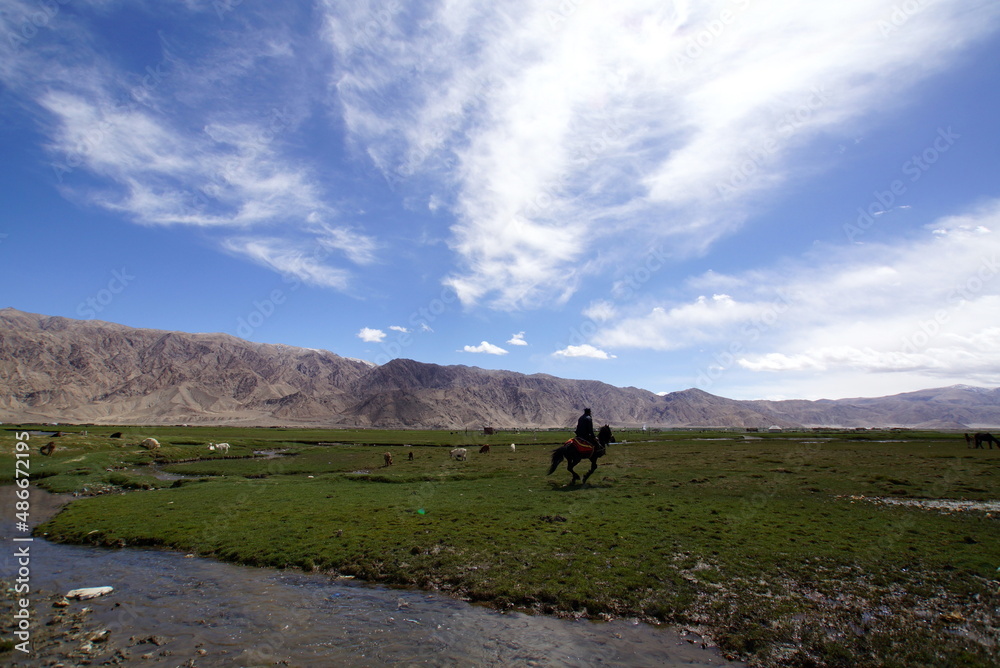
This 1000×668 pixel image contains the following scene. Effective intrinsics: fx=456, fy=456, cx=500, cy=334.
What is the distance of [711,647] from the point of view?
9742 millimetres

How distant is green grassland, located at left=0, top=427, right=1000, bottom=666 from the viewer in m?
10.3

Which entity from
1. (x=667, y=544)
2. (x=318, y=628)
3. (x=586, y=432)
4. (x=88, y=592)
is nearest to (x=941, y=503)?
(x=586, y=432)

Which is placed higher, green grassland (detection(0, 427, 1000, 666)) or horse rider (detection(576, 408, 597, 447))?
horse rider (detection(576, 408, 597, 447))

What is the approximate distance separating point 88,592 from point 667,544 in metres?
17.2

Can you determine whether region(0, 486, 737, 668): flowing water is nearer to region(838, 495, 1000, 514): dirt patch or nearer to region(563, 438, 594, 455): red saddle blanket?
region(563, 438, 594, 455): red saddle blanket

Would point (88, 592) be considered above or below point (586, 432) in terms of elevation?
below

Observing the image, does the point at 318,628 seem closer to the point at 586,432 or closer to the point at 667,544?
the point at 667,544

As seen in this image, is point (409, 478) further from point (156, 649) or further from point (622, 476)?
point (156, 649)

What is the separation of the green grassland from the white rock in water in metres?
3.49

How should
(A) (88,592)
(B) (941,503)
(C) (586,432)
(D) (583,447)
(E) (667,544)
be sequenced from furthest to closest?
(C) (586,432) → (D) (583,447) → (B) (941,503) → (E) (667,544) → (A) (88,592)

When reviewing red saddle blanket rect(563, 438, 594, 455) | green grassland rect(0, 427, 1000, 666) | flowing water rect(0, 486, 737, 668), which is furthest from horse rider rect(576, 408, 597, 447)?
flowing water rect(0, 486, 737, 668)

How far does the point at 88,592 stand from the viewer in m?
12.6

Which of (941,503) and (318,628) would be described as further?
(941,503)

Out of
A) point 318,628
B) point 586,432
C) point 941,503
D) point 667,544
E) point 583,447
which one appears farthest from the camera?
point 586,432
